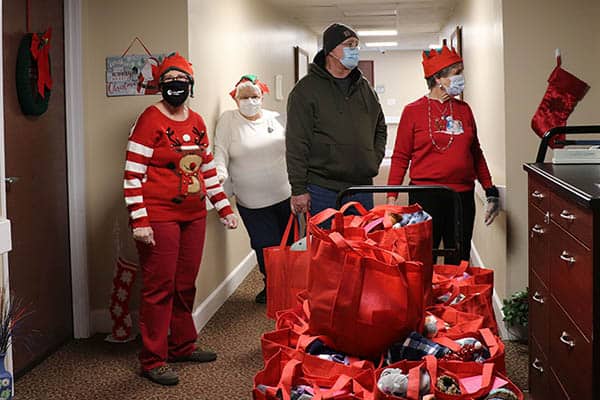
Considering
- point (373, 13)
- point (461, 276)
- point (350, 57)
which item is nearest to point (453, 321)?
point (461, 276)

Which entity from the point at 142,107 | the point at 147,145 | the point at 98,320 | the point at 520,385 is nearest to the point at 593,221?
the point at 520,385

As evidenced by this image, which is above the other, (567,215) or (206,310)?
(567,215)

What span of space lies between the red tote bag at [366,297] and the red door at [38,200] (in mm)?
1961

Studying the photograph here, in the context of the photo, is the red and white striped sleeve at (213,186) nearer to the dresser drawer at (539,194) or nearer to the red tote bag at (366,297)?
the dresser drawer at (539,194)

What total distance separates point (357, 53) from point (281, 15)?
4.21 m

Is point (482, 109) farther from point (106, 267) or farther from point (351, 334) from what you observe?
point (351, 334)

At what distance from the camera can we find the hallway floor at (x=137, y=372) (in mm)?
3061

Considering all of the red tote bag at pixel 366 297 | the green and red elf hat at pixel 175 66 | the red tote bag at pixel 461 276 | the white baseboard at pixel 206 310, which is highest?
the green and red elf hat at pixel 175 66

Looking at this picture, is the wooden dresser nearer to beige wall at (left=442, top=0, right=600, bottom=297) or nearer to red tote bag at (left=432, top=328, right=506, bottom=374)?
red tote bag at (left=432, top=328, right=506, bottom=374)

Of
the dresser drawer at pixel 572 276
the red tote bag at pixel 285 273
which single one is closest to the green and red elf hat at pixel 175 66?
the red tote bag at pixel 285 273

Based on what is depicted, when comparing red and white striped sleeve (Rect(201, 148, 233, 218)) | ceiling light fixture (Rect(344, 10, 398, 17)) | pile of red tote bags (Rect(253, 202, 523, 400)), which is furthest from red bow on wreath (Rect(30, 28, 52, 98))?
ceiling light fixture (Rect(344, 10, 398, 17))

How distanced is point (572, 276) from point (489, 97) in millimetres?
2591

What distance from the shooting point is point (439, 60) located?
3344mm

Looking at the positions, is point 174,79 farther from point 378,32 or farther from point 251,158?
point 378,32
